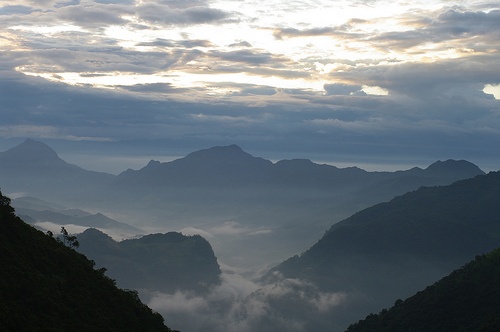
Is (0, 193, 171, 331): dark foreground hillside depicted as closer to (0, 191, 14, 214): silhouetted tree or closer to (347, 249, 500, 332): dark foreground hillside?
(0, 191, 14, 214): silhouetted tree

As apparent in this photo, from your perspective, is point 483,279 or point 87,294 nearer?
point 87,294

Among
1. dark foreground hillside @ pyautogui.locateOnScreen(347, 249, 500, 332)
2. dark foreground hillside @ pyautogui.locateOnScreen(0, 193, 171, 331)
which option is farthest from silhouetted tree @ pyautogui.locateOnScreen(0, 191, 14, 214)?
dark foreground hillside @ pyautogui.locateOnScreen(347, 249, 500, 332)

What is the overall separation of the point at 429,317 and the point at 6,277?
127m

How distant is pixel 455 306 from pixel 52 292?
124233 millimetres

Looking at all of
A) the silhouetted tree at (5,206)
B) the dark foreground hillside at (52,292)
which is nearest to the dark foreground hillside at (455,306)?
the dark foreground hillside at (52,292)

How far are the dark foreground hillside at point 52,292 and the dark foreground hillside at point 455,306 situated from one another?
97.8 meters

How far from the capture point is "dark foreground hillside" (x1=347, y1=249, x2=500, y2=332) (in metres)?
156

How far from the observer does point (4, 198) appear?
8631 cm

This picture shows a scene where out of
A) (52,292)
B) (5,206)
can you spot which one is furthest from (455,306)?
(5,206)

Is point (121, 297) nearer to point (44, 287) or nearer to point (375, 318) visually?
point (44, 287)

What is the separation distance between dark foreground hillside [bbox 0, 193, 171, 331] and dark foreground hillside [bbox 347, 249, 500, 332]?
321ft

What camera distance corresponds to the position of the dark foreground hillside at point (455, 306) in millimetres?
155875

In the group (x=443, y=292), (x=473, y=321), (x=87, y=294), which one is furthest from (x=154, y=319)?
(x=443, y=292)

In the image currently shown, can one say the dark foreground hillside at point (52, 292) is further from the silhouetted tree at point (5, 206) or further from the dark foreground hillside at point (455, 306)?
the dark foreground hillside at point (455, 306)
